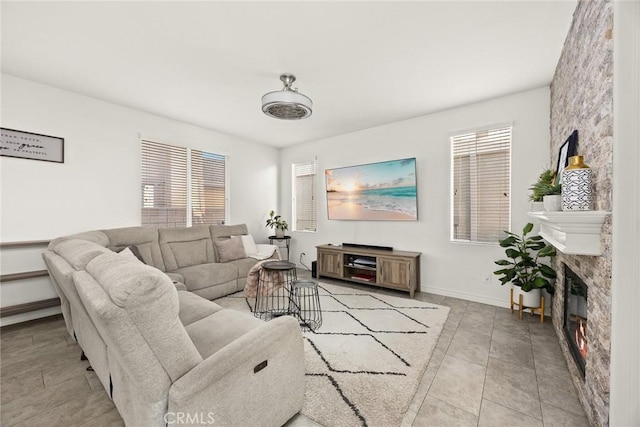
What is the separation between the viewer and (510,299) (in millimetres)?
3277

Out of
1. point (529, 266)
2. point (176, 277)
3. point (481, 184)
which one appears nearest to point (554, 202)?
point (529, 266)

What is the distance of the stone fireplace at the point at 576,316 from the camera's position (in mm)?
1812

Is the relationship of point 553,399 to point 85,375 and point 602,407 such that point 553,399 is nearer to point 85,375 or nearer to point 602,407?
point 602,407

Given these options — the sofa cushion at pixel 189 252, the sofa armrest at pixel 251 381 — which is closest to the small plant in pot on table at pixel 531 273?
the sofa armrest at pixel 251 381

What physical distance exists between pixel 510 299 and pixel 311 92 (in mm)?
3559

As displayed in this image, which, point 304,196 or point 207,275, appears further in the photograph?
point 304,196

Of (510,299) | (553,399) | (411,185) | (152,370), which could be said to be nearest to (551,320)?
(510,299)

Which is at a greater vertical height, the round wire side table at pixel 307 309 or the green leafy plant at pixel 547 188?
the green leafy plant at pixel 547 188

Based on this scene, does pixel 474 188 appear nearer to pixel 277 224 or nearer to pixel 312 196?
pixel 312 196

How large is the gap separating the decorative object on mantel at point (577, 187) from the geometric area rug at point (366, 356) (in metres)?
1.57

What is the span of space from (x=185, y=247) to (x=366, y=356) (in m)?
2.97

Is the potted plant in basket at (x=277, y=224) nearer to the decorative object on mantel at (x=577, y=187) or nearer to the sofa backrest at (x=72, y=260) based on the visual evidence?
the sofa backrest at (x=72, y=260)

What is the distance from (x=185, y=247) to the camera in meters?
3.90

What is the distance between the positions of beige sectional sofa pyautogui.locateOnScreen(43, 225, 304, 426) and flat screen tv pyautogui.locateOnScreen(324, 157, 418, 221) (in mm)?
3111
